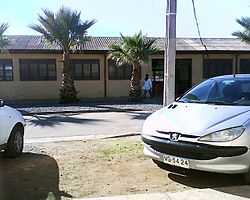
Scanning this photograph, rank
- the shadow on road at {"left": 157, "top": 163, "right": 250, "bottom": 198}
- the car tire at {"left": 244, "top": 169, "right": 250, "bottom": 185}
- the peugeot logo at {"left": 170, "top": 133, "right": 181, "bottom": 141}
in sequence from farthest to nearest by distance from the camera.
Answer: the peugeot logo at {"left": 170, "top": 133, "right": 181, "bottom": 141} → the car tire at {"left": 244, "top": 169, "right": 250, "bottom": 185} → the shadow on road at {"left": 157, "top": 163, "right": 250, "bottom": 198}

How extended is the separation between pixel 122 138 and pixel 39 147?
2.03 metres

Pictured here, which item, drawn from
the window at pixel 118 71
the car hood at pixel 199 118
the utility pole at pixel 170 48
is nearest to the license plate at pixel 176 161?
the car hood at pixel 199 118

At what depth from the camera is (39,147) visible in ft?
25.3

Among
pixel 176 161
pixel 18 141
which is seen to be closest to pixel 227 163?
pixel 176 161

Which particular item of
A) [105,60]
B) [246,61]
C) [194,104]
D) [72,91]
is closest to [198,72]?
[246,61]

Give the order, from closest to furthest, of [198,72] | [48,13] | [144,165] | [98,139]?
[144,165]
[98,139]
[48,13]
[198,72]

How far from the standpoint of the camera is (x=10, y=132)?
665 cm

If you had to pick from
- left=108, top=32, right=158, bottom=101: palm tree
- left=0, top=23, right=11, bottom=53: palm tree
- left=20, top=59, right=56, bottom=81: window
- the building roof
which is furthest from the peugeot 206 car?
left=20, top=59, right=56, bottom=81: window

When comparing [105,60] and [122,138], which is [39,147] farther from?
[105,60]

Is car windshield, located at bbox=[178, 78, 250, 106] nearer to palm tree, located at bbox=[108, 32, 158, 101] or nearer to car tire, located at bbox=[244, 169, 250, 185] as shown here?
car tire, located at bbox=[244, 169, 250, 185]

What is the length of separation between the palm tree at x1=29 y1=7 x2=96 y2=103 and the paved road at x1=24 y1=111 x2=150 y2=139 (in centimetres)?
516

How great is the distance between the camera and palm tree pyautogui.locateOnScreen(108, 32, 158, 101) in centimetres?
1866

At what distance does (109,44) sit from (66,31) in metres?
5.84

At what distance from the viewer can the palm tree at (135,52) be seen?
1866cm
